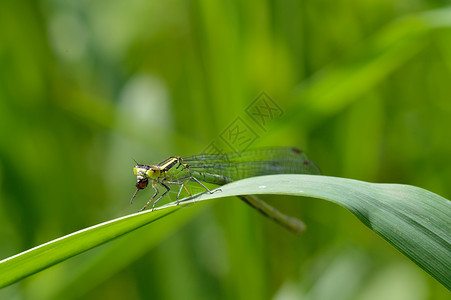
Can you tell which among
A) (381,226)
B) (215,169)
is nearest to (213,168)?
(215,169)

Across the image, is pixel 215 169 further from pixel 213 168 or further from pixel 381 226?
pixel 381 226

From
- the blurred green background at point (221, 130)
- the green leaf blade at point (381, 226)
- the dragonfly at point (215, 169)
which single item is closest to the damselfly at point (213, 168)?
the dragonfly at point (215, 169)

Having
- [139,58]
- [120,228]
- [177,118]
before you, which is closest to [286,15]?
[177,118]

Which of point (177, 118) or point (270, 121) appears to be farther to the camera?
point (177, 118)

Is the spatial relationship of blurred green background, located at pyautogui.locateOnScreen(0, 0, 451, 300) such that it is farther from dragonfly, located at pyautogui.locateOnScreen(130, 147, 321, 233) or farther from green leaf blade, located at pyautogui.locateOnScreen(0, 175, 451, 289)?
green leaf blade, located at pyautogui.locateOnScreen(0, 175, 451, 289)

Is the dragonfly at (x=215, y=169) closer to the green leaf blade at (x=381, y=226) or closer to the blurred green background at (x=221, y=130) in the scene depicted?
the blurred green background at (x=221, y=130)

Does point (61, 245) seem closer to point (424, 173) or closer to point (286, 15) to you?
point (286, 15)
